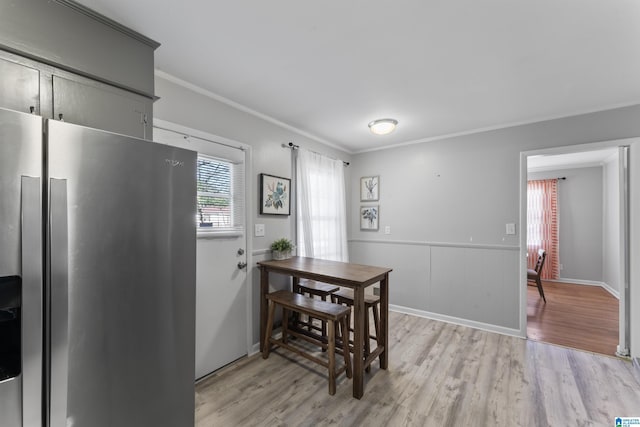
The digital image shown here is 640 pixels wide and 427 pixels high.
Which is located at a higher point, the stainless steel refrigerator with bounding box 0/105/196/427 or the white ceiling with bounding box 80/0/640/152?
the white ceiling with bounding box 80/0/640/152

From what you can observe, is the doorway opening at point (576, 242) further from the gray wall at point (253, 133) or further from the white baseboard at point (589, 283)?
the gray wall at point (253, 133)

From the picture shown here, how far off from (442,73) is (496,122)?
148cm

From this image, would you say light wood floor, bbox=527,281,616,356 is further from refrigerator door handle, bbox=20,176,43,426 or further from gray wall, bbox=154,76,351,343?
refrigerator door handle, bbox=20,176,43,426

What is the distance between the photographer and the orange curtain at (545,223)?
5578 millimetres

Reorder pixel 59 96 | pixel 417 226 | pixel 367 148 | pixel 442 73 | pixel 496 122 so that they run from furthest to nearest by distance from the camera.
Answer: pixel 367 148
pixel 417 226
pixel 496 122
pixel 442 73
pixel 59 96

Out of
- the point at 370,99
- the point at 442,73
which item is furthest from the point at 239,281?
the point at 442,73

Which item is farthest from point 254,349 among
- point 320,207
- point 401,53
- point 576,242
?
point 576,242

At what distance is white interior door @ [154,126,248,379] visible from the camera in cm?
223

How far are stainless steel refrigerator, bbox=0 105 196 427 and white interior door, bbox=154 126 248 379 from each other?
3.24 ft

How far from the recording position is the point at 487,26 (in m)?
1.51

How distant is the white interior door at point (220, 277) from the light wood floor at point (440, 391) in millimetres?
181

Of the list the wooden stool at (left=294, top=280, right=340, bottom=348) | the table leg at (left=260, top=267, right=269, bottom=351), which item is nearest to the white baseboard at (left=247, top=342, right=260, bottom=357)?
the table leg at (left=260, top=267, right=269, bottom=351)

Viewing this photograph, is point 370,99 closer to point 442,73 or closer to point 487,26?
point 442,73

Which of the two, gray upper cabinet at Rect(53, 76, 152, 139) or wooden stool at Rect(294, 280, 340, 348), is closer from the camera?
gray upper cabinet at Rect(53, 76, 152, 139)
